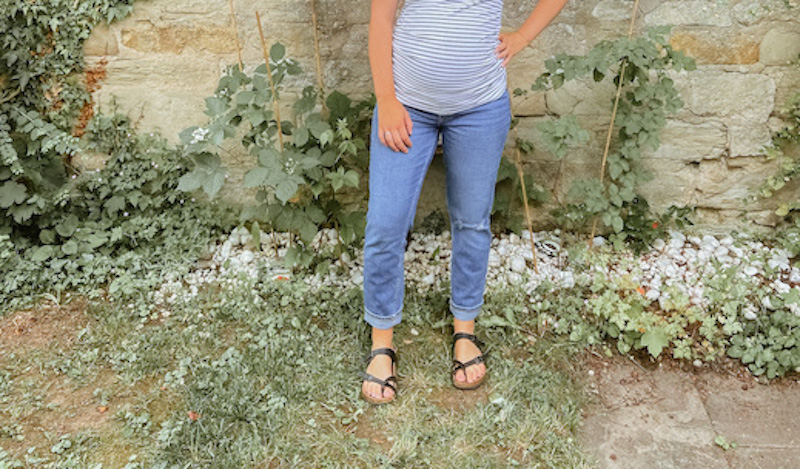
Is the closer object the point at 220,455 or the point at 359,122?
the point at 220,455

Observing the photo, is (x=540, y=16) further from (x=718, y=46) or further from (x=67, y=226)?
(x=67, y=226)

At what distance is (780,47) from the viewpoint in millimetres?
2914

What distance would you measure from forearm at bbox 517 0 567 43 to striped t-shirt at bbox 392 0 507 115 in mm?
227

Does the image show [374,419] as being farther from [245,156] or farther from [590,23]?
[590,23]

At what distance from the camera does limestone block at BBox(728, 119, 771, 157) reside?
308 cm

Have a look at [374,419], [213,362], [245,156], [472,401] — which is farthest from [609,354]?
[245,156]

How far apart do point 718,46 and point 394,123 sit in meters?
1.79

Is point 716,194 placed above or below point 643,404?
above

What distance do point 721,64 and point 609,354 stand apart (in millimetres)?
1458

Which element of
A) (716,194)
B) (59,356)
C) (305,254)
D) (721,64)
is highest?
(721,64)

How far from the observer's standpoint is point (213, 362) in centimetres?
260

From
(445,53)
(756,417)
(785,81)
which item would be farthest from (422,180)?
(785,81)

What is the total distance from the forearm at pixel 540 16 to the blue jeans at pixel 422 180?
9.9 inches

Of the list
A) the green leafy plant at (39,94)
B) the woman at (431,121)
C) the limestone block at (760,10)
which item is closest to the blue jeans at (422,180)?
the woman at (431,121)
